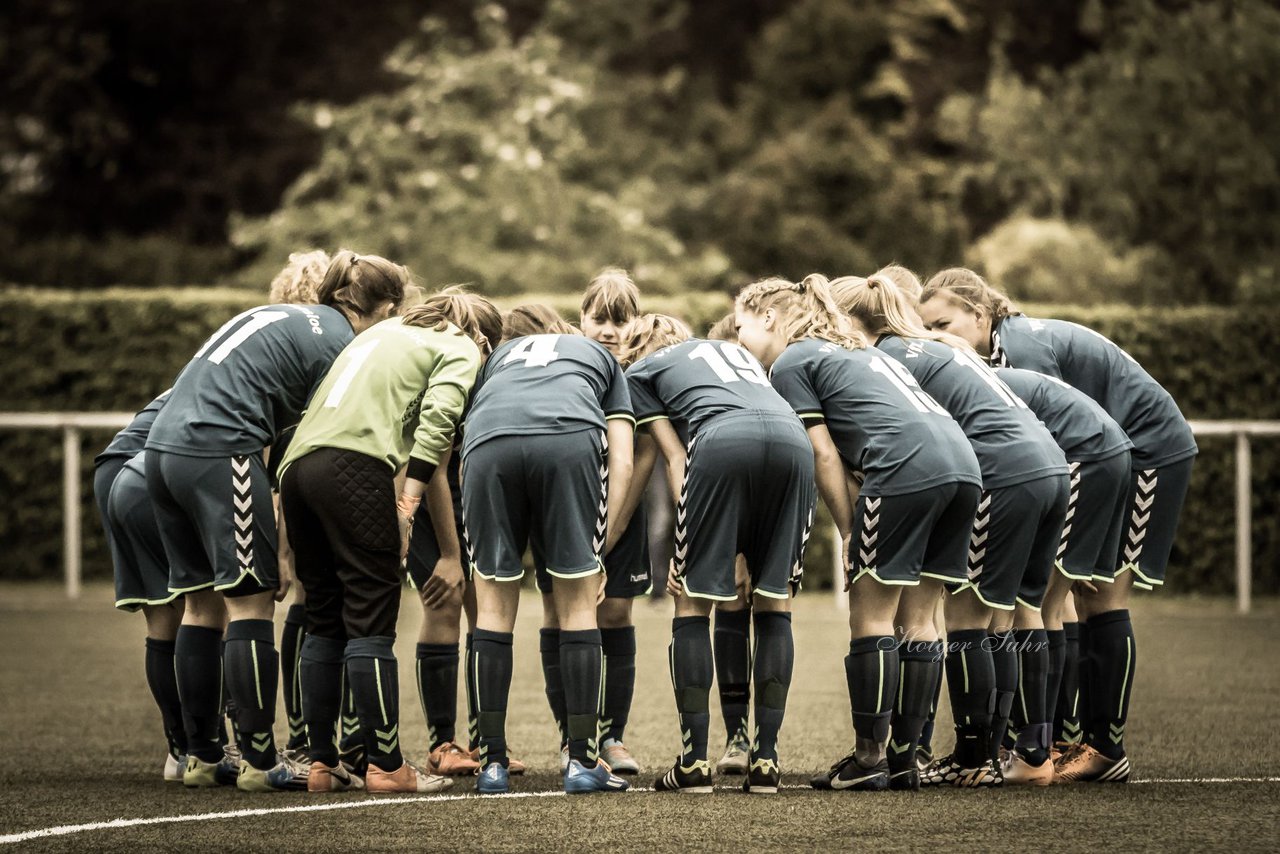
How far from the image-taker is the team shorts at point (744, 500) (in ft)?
20.8

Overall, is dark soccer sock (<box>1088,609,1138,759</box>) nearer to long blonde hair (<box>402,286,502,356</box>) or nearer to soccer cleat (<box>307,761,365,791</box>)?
long blonde hair (<box>402,286,502,356</box>)

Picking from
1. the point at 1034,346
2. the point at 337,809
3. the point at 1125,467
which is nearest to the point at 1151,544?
the point at 1125,467

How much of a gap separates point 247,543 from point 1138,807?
3.17 meters

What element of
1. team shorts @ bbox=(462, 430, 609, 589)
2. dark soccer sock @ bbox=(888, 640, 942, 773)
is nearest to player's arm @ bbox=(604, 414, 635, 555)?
team shorts @ bbox=(462, 430, 609, 589)

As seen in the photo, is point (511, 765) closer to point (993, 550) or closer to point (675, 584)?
point (675, 584)

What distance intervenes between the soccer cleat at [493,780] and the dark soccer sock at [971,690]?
5.27ft

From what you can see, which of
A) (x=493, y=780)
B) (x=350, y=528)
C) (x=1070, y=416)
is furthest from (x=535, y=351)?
(x=1070, y=416)

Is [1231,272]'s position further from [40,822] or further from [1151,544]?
[40,822]

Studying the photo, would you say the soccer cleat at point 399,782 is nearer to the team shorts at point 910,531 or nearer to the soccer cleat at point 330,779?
the soccer cleat at point 330,779

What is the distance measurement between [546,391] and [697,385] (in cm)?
56

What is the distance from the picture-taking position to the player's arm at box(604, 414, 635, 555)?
6.54 metres

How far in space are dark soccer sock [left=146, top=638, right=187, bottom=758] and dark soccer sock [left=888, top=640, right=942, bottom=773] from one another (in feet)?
8.73

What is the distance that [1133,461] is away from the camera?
7215mm

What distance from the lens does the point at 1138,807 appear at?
5934mm
